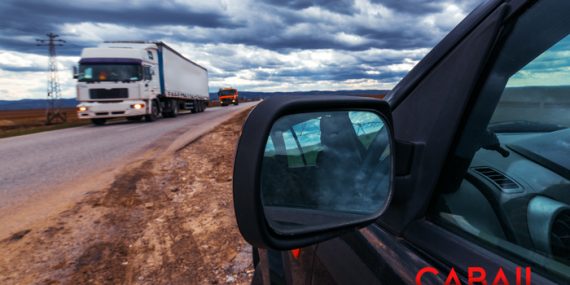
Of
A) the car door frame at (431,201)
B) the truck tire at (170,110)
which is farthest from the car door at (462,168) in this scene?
the truck tire at (170,110)

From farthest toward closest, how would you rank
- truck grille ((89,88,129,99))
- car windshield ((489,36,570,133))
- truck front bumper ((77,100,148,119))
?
truck front bumper ((77,100,148,119)) → truck grille ((89,88,129,99)) → car windshield ((489,36,570,133))

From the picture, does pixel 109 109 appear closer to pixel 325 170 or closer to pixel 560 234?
pixel 325 170

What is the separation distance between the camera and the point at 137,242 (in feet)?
14.5

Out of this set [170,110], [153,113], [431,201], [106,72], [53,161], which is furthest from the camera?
[170,110]

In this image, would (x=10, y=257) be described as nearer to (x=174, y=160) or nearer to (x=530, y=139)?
(x=530, y=139)

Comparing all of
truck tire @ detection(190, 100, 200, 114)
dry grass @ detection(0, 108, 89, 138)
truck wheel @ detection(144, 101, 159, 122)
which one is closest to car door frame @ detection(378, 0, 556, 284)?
dry grass @ detection(0, 108, 89, 138)

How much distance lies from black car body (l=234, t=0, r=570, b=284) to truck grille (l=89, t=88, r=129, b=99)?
22153 millimetres

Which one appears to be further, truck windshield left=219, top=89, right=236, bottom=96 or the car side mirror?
truck windshield left=219, top=89, right=236, bottom=96

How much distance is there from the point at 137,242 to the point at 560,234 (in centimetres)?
419

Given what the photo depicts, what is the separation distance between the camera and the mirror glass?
1.09 meters

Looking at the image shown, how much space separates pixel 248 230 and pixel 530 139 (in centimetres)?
79

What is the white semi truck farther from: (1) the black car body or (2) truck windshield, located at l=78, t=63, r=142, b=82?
(1) the black car body

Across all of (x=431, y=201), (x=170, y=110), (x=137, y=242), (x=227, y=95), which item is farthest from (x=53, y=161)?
(x=227, y=95)

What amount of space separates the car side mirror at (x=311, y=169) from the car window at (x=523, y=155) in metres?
0.21
